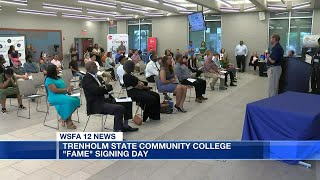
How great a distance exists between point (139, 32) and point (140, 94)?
13068 millimetres

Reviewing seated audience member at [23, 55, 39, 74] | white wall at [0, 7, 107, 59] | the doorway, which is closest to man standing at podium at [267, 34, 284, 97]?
seated audience member at [23, 55, 39, 74]

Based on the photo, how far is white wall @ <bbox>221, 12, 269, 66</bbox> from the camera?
13891 mm

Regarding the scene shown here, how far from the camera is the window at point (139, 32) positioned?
56.7 ft

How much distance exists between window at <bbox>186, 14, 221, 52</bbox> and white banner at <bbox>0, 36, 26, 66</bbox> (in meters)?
8.46

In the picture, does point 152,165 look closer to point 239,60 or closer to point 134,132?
point 134,132

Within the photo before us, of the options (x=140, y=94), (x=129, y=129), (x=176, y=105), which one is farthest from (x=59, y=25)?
(x=129, y=129)

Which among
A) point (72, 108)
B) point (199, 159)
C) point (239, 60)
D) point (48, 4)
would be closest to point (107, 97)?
point (72, 108)

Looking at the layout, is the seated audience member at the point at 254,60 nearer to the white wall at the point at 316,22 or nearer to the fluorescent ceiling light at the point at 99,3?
the white wall at the point at 316,22

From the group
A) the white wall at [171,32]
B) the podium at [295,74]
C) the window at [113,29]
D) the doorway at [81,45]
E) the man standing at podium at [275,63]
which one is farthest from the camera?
the window at [113,29]

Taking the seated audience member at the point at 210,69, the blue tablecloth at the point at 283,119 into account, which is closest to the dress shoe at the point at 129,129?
the blue tablecloth at the point at 283,119

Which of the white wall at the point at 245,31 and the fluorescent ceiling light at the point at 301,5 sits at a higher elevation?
the fluorescent ceiling light at the point at 301,5

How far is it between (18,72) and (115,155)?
17.4 ft

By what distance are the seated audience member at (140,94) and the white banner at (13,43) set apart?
30.9 feet

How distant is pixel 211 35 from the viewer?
15.5 metres
